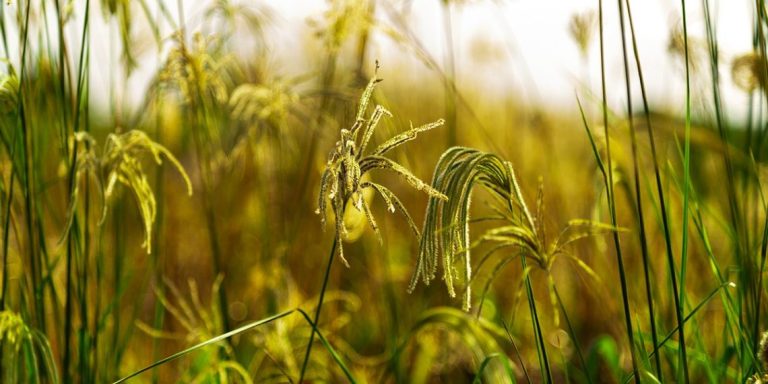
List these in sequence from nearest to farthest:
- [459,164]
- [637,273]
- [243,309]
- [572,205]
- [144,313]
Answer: [459,164] < [637,273] < [243,309] < [144,313] < [572,205]

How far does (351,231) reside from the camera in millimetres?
1877

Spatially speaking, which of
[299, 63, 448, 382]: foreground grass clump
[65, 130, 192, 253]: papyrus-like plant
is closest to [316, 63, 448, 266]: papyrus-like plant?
[299, 63, 448, 382]: foreground grass clump

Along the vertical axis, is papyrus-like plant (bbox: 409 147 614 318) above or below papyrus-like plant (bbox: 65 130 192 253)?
below

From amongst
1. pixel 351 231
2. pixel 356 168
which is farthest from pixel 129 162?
pixel 351 231

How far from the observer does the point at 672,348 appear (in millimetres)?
1210

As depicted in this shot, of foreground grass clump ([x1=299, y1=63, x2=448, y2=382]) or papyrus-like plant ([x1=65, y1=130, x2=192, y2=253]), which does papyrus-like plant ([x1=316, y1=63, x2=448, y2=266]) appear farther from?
papyrus-like plant ([x1=65, y1=130, x2=192, y2=253])

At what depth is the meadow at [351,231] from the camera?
2.83 feet

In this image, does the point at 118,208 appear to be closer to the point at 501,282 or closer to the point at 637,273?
the point at 637,273

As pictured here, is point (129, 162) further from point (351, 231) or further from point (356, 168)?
point (351, 231)

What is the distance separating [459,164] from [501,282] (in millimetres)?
1874

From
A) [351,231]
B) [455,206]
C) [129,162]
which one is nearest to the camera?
[455,206]

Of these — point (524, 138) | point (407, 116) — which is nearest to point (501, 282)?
point (524, 138)

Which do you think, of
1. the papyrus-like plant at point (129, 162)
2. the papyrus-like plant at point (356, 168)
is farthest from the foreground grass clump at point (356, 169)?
the papyrus-like plant at point (129, 162)

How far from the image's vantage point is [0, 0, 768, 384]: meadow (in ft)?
2.83
